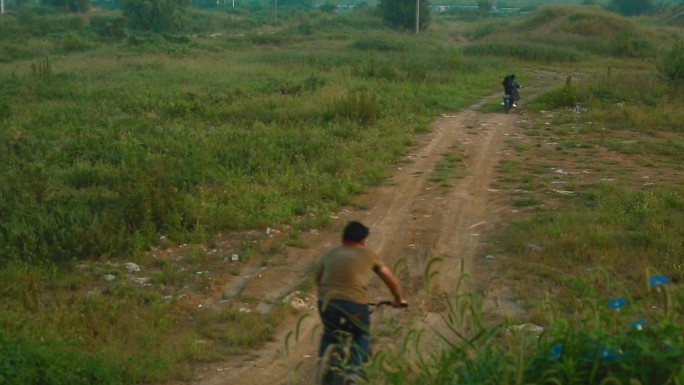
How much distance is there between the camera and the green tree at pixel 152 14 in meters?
48.8

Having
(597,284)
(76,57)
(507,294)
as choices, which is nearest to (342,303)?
(507,294)

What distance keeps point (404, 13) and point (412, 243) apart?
42846 millimetres

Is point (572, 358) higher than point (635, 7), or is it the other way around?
point (572, 358)

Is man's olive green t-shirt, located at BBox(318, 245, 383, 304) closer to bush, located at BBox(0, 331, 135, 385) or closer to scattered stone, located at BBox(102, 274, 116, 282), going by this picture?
bush, located at BBox(0, 331, 135, 385)

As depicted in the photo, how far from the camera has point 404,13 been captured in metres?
51.3

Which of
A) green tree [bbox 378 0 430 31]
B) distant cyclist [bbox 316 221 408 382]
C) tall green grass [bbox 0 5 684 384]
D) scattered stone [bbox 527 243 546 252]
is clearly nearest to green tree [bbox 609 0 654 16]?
green tree [bbox 378 0 430 31]

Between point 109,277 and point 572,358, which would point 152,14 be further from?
point 572,358

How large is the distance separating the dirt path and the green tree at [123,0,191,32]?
120 ft

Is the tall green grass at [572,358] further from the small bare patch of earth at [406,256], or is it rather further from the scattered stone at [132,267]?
the scattered stone at [132,267]

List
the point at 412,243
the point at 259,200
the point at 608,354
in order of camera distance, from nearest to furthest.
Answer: the point at 608,354 → the point at 412,243 → the point at 259,200

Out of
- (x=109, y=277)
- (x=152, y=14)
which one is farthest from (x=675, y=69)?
(x=152, y=14)

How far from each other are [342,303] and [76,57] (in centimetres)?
2843

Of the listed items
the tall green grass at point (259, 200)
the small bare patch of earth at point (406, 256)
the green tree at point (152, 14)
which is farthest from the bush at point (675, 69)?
the green tree at point (152, 14)

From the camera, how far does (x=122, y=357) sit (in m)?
6.74
